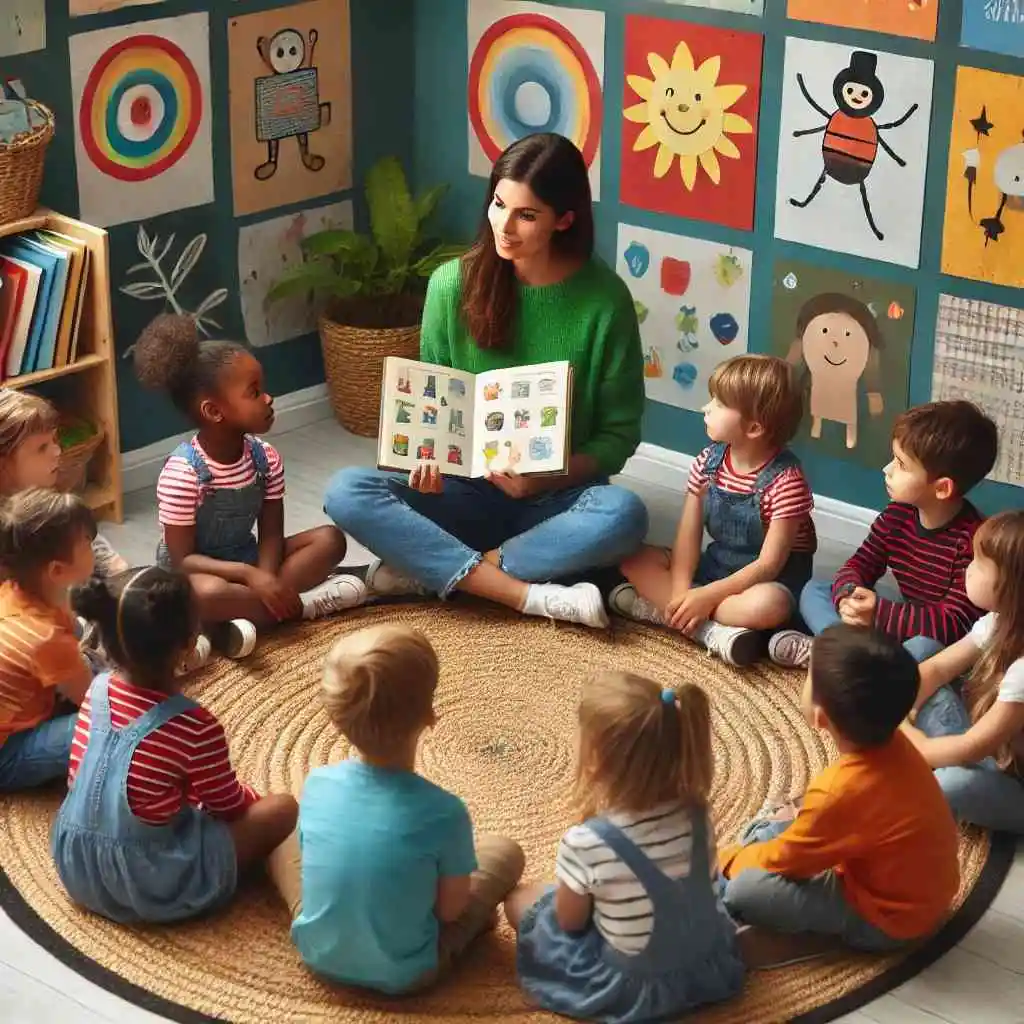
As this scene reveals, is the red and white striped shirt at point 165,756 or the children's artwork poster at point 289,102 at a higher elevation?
the children's artwork poster at point 289,102

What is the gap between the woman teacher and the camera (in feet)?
10.9

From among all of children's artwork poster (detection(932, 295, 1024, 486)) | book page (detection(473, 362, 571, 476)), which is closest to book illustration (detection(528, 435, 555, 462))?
book page (detection(473, 362, 571, 476))

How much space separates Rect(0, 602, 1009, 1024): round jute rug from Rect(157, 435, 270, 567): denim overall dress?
20 centimetres

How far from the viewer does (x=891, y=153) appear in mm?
A: 3471

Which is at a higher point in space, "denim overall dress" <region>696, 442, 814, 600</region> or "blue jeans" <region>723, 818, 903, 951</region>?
"denim overall dress" <region>696, 442, 814, 600</region>

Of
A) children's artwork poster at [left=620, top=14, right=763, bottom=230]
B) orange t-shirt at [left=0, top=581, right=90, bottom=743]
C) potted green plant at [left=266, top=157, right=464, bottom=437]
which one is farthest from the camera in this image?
potted green plant at [left=266, top=157, right=464, bottom=437]

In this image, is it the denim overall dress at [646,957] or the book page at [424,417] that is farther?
the book page at [424,417]

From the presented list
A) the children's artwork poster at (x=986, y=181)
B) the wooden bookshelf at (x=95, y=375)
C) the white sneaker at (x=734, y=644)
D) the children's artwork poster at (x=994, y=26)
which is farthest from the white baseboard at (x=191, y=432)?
the children's artwork poster at (x=994, y=26)

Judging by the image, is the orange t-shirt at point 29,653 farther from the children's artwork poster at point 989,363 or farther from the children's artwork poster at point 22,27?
the children's artwork poster at point 989,363

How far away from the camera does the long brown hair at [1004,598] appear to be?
105 inches

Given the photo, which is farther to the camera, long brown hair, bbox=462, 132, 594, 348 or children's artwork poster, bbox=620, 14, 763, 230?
children's artwork poster, bbox=620, 14, 763, 230

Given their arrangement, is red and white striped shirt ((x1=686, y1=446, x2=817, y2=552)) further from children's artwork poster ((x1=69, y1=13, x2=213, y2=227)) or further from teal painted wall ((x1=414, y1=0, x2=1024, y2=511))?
children's artwork poster ((x1=69, y1=13, x2=213, y2=227))

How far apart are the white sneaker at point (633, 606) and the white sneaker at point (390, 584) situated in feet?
Result: 1.20

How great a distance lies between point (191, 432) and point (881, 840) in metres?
2.20
